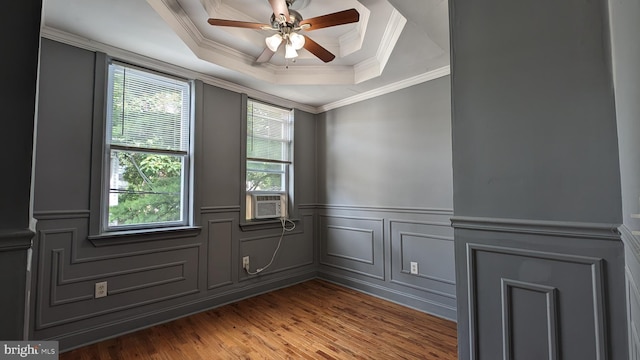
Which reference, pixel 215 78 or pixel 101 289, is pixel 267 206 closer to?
pixel 215 78

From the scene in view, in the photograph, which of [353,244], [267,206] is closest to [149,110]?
[267,206]

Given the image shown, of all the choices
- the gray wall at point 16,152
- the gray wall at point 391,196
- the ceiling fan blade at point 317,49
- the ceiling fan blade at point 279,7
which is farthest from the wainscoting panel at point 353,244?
the gray wall at point 16,152

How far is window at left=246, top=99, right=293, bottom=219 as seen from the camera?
3.43m

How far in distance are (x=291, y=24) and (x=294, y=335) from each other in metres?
2.44

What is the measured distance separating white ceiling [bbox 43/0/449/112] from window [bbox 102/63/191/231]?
0.70 feet

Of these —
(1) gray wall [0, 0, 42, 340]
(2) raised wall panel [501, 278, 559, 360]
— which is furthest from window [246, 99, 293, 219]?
(2) raised wall panel [501, 278, 559, 360]

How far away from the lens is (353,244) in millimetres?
3572

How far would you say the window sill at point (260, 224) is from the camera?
3266mm

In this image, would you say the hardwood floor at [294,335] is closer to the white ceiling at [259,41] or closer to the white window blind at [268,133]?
the white window blind at [268,133]

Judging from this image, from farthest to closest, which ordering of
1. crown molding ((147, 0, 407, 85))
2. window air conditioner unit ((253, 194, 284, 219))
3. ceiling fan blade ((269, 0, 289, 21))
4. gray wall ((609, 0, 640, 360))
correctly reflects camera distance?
window air conditioner unit ((253, 194, 284, 219)) < crown molding ((147, 0, 407, 85)) < ceiling fan blade ((269, 0, 289, 21)) < gray wall ((609, 0, 640, 360))

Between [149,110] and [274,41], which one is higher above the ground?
[274,41]

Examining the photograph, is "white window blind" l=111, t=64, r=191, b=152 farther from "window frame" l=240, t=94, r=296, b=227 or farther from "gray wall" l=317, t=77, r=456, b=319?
"gray wall" l=317, t=77, r=456, b=319

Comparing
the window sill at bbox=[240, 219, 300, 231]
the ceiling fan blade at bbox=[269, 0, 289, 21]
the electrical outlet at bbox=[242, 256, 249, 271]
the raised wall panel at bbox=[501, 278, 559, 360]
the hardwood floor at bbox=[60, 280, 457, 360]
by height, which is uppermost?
the ceiling fan blade at bbox=[269, 0, 289, 21]

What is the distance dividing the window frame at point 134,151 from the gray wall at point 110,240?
6 cm
